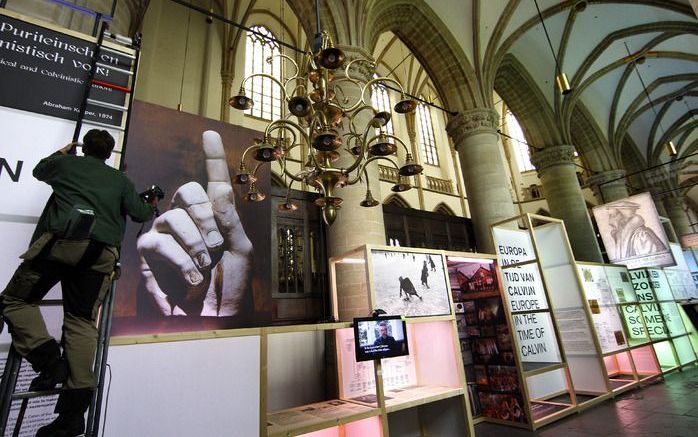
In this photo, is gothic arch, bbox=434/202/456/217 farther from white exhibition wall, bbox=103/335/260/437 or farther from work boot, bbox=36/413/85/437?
work boot, bbox=36/413/85/437

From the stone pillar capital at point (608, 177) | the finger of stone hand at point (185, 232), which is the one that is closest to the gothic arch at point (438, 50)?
the finger of stone hand at point (185, 232)

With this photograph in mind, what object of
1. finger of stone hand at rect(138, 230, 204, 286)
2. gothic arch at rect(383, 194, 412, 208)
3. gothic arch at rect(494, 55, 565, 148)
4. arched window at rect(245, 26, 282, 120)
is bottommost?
finger of stone hand at rect(138, 230, 204, 286)

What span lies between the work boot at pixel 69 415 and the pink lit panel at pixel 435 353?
3235 millimetres

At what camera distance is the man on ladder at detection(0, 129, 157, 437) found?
4.57 ft

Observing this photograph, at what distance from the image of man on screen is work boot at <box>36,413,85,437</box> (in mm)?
2203

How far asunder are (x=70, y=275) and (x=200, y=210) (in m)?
2.62

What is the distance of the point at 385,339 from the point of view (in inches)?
124

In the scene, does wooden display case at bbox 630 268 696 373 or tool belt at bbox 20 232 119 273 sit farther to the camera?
wooden display case at bbox 630 268 696 373

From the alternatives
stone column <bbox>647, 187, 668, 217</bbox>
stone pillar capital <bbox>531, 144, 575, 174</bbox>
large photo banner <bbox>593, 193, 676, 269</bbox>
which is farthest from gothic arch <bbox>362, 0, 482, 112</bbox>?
stone column <bbox>647, 187, 668, 217</bbox>

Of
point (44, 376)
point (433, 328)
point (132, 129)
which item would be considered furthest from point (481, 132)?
point (44, 376)

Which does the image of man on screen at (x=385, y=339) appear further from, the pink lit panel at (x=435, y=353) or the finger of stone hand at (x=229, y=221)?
the finger of stone hand at (x=229, y=221)

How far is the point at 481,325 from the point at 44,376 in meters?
4.77

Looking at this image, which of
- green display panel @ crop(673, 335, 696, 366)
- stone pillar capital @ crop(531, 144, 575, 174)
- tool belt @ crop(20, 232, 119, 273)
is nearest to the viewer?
tool belt @ crop(20, 232, 119, 273)

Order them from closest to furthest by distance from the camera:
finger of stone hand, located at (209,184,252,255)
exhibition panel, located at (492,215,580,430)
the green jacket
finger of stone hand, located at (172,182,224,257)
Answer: the green jacket, finger of stone hand, located at (172,182,224,257), finger of stone hand, located at (209,184,252,255), exhibition panel, located at (492,215,580,430)
